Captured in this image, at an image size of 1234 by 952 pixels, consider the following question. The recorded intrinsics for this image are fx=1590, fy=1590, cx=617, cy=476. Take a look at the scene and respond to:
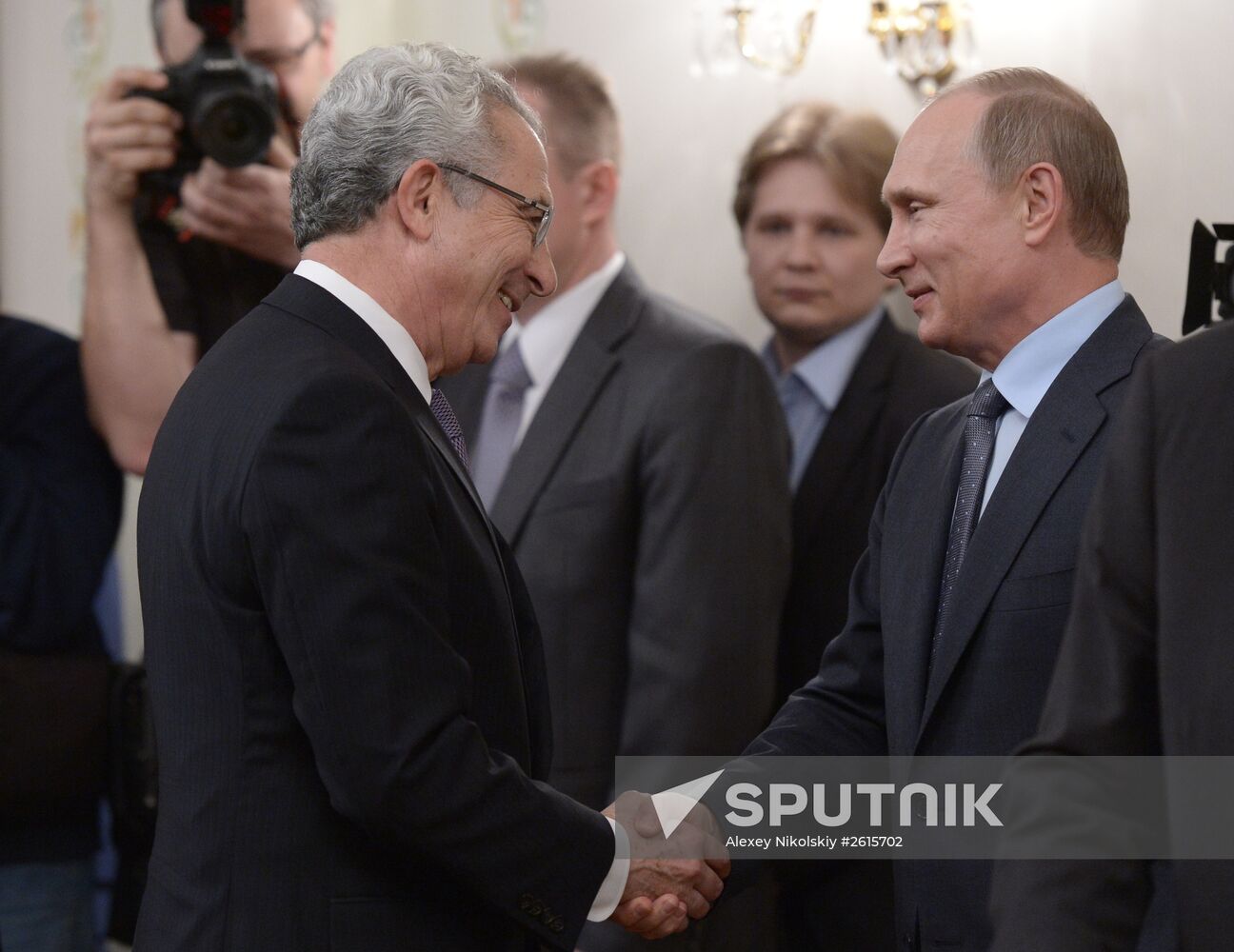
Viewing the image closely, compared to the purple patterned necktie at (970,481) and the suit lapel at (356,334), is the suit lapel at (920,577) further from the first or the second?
the suit lapel at (356,334)

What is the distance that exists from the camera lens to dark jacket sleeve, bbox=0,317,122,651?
0.43 metres

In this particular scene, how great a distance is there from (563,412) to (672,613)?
14.8 inches

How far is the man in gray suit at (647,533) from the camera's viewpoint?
2391mm

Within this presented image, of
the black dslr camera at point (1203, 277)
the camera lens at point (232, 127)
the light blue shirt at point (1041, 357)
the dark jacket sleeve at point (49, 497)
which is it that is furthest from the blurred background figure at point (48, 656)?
the black dslr camera at point (1203, 277)

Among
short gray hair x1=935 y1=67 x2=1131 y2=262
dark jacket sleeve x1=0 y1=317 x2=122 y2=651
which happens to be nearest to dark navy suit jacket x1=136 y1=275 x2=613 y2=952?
short gray hair x1=935 y1=67 x2=1131 y2=262

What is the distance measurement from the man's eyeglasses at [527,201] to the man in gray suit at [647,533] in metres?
0.70

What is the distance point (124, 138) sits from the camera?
2.79m

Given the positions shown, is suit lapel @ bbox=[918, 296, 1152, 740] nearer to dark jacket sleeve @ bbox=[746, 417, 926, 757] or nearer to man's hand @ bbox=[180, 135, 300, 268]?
dark jacket sleeve @ bbox=[746, 417, 926, 757]

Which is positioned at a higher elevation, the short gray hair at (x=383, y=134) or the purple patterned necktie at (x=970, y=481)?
the short gray hair at (x=383, y=134)

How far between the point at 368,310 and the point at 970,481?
2.24ft

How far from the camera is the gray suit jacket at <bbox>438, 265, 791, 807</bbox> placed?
239 cm

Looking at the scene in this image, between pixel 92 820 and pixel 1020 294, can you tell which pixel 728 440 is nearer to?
pixel 1020 294

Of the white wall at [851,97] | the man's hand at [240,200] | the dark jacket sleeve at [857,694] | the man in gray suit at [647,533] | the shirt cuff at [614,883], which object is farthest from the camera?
the man's hand at [240,200]

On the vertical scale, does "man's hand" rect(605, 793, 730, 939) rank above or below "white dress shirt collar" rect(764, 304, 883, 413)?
below
